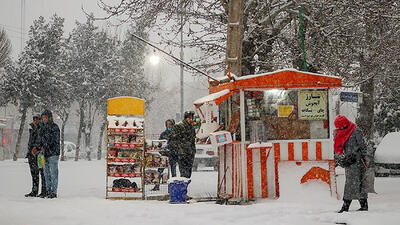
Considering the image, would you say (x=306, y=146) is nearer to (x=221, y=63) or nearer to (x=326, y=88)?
(x=326, y=88)

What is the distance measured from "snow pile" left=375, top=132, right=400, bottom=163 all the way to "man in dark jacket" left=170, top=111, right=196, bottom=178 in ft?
25.6

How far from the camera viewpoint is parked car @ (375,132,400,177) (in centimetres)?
1570

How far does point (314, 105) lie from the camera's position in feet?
33.1

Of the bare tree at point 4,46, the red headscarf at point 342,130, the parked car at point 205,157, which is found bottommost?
the parked car at point 205,157

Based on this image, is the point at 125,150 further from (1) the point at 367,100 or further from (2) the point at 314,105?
(1) the point at 367,100

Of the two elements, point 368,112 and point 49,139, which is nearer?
point 49,139

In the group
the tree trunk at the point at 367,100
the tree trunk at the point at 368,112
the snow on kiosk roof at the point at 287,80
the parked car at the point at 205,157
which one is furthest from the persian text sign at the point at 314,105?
the parked car at the point at 205,157

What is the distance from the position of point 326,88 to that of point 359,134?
2161mm

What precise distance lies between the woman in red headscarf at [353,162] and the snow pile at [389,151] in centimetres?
839

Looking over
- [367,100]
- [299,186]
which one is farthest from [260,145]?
[367,100]

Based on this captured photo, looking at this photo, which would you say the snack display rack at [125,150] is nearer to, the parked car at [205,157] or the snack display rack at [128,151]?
the snack display rack at [128,151]

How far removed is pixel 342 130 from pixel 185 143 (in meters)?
Result: 4.22

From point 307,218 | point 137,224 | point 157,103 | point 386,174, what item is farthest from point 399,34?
point 157,103

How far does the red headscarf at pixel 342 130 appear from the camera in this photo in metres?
8.14
